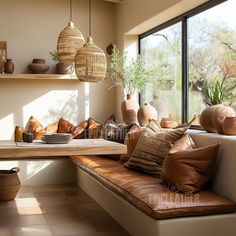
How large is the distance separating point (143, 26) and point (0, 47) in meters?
2.12

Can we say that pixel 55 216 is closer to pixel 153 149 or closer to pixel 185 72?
pixel 153 149

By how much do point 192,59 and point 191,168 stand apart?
1786 millimetres

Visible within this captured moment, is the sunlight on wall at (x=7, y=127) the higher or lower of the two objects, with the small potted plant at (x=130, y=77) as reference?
lower

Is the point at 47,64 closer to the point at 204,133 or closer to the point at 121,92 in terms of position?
the point at 121,92

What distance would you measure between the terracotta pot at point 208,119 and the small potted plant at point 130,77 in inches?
72.1

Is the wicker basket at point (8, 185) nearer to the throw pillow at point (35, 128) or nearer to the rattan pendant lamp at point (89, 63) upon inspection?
the throw pillow at point (35, 128)

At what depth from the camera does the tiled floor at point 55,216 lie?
4020 mm

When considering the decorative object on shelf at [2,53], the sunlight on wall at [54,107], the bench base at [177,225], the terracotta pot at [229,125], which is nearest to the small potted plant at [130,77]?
the sunlight on wall at [54,107]

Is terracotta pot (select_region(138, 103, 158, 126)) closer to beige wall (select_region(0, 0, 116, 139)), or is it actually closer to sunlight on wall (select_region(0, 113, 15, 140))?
beige wall (select_region(0, 0, 116, 139))

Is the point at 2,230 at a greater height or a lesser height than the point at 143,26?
lesser

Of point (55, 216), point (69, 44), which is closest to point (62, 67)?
point (69, 44)

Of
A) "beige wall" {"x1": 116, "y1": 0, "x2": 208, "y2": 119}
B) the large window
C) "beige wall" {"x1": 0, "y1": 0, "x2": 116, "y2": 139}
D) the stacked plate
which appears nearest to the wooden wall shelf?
"beige wall" {"x1": 0, "y1": 0, "x2": 116, "y2": 139}

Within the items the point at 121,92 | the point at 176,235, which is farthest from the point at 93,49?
the point at 121,92

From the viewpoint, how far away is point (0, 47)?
20.6 ft
